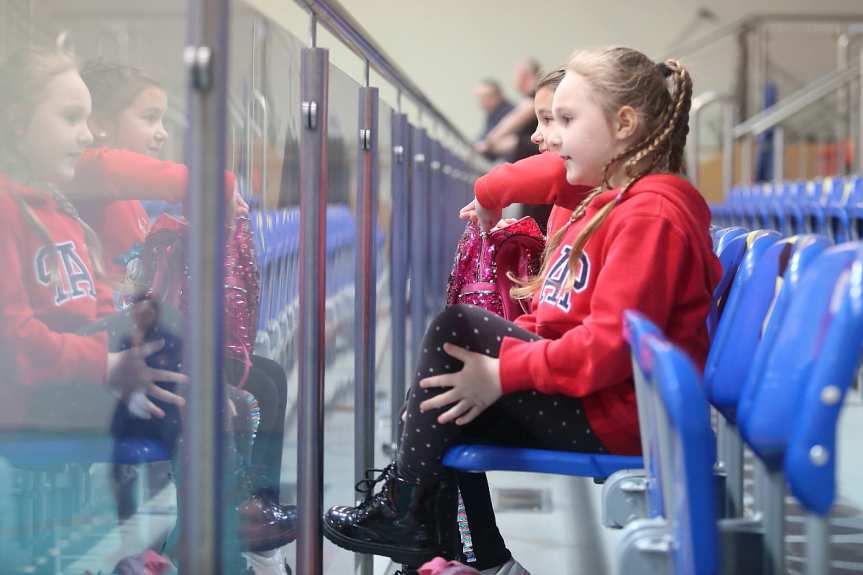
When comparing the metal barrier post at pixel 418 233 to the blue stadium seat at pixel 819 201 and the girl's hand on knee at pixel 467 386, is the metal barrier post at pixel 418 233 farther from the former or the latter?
the blue stadium seat at pixel 819 201

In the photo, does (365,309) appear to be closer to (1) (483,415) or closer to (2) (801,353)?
(1) (483,415)

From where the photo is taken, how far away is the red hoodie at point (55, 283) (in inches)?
45.8

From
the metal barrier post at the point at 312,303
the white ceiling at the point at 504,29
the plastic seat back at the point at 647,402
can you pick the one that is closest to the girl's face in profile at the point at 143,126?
the metal barrier post at the point at 312,303

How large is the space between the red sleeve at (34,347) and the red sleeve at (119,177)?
0.10 meters

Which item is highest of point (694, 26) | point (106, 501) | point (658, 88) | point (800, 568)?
point (694, 26)

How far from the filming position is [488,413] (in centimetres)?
145

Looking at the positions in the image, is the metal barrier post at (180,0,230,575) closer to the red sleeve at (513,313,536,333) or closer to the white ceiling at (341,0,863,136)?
the red sleeve at (513,313,536,333)

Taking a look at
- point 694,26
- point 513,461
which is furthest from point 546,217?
point 694,26

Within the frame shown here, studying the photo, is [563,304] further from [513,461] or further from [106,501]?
[106,501]

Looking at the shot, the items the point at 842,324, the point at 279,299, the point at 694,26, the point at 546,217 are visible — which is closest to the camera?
the point at 842,324

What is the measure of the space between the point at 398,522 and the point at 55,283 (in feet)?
1.89

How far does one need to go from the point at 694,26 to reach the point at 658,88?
28.7 ft

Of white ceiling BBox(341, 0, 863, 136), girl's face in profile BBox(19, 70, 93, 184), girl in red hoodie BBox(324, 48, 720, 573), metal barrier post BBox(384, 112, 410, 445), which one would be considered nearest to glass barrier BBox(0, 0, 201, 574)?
girl's face in profile BBox(19, 70, 93, 184)

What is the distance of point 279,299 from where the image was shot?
4.56 ft
